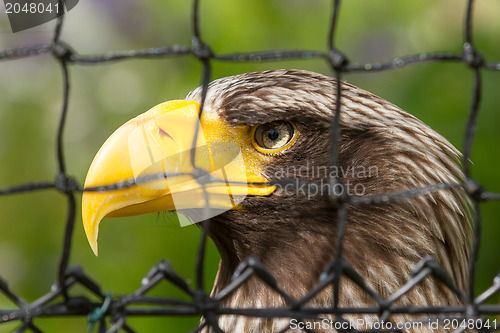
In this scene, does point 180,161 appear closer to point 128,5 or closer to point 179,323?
point 179,323

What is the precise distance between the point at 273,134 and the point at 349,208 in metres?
0.25

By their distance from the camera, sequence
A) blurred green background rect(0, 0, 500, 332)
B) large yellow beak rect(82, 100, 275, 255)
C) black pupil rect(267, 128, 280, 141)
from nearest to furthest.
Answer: large yellow beak rect(82, 100, 275, 255) → black pupil rect(267, 128, 280, 141) → blurred green background rect(0, 0, 500, 332)

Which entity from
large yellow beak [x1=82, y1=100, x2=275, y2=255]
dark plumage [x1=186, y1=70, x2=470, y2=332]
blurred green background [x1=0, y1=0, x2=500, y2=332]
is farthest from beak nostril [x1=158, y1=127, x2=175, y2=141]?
blurred green background [x1=0, y1=0, x2=500, y2=332]

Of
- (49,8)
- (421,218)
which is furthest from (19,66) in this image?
(421,218)

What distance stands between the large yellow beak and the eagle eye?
46mm

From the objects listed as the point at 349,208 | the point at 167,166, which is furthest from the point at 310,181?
the point at 167,166

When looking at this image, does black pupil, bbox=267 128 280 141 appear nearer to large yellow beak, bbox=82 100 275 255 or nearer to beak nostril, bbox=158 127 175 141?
large yellow beak, bbox=82 100 275 255

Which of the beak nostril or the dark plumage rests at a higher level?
the beak nostril

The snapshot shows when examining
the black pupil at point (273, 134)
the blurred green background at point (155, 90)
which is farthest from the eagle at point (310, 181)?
the blurred green background at point (155, 90)

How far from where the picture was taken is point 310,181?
5.56 feet

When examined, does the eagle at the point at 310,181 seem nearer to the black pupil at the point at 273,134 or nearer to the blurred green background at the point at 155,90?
the black pupil at the point at 273,134

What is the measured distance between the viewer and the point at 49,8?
101 inches

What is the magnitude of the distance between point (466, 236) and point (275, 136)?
0.54 m

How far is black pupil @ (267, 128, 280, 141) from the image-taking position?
1692 mm
